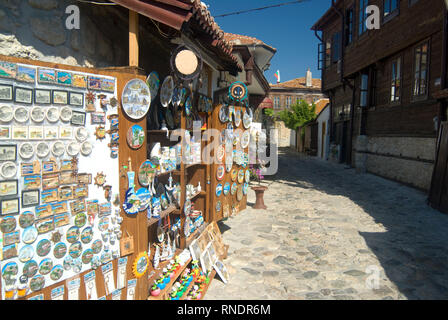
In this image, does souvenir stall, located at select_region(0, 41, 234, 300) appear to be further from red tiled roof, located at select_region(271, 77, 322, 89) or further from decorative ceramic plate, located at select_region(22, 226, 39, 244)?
red tiled roof, located at select_region(271, 77, 322, 89)

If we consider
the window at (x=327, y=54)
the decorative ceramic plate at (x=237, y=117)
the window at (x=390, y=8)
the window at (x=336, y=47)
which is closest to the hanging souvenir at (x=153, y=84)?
the decorative ceramic plate at (x=237, y=117)

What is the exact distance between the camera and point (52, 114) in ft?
6.82

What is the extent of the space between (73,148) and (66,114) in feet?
0.83

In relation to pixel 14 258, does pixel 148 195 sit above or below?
above

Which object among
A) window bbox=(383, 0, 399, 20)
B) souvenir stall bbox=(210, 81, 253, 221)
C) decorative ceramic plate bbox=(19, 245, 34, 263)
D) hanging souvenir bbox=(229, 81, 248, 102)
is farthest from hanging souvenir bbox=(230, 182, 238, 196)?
window bbox=(383, 0, 399, 20)

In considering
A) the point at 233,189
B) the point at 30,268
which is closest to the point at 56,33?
the point at 30,268

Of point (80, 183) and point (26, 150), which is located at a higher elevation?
point (26, 150)

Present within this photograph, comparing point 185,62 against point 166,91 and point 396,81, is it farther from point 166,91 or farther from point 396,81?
point 396,81

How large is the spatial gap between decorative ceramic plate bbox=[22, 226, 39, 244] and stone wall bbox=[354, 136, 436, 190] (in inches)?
385

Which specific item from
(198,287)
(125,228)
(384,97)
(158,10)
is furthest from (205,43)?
(384,97)

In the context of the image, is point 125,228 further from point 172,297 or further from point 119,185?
point 172,297

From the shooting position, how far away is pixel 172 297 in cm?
304

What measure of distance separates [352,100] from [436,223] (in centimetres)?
1020

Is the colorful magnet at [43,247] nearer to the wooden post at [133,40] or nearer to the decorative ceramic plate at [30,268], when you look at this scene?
the decorative ceramic plate at [30,268]
